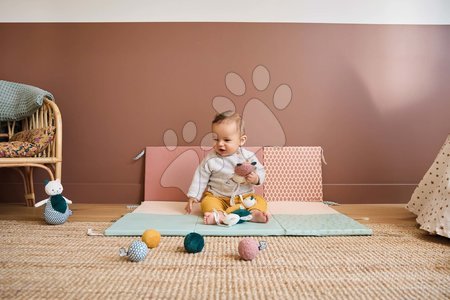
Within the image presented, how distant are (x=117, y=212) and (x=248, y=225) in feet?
2.41

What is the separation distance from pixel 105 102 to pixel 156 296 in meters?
1.54

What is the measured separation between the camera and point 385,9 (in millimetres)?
2119

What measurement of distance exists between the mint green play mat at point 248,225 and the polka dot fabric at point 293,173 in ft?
0.93

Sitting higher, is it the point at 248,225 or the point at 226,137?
the point at 226,137

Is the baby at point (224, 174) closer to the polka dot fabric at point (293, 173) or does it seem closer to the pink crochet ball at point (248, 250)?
the polka dot fabric at point (293, 173)

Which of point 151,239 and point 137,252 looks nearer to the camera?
point 137,252

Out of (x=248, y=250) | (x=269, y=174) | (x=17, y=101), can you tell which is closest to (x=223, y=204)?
(x=269, y=174)

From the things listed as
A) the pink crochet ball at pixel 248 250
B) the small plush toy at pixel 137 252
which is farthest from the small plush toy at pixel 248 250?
the small plush toy at pixel 137 252

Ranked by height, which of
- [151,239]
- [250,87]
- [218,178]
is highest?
[250,87]

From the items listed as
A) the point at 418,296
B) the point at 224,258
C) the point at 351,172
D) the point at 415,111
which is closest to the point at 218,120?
the point at 224,258

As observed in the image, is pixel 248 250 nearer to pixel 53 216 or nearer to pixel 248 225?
pixel 248 225

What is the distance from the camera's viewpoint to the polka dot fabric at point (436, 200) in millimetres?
1262

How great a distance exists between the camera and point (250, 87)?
2.13 meters

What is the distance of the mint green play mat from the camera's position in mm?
1337
